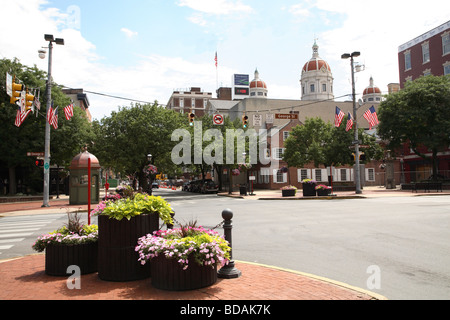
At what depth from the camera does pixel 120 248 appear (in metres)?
5.25

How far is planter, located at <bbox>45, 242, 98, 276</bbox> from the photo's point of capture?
228 inches

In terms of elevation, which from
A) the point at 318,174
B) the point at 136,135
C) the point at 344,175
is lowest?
the point at 344,175

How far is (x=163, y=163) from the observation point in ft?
146

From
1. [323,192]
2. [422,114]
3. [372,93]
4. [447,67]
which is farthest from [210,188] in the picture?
[372,93]

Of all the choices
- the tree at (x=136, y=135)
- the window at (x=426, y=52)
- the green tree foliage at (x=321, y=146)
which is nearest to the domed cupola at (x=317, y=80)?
the window at (x=426, y=52)

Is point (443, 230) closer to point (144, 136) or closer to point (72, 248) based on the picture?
point (72, 248)

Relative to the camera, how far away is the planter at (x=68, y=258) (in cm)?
579

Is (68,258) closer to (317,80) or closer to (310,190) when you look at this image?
(310,190)

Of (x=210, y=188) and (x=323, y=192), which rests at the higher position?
(x=210, y=188)

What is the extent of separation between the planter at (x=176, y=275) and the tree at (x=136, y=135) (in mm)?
33863

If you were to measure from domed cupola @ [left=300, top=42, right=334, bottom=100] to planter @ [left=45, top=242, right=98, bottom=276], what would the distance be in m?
90.0

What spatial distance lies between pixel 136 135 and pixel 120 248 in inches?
1392

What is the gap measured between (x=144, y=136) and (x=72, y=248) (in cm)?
3369
